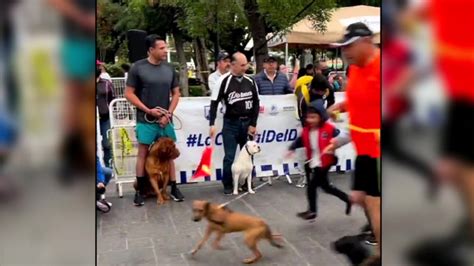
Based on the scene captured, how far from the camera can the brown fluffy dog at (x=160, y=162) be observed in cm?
568

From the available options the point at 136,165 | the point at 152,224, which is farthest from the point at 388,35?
the point at 136,165

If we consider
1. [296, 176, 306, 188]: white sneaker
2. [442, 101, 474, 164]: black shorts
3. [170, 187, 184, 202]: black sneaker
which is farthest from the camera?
[296, 176, 306, 188]: white sneaker

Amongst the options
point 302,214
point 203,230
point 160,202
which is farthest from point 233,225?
point 160,202

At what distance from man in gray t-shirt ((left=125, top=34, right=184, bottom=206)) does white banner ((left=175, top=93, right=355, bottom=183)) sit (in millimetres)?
589

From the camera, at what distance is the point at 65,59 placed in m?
1.57

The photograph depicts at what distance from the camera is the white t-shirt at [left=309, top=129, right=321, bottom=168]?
15.7ft

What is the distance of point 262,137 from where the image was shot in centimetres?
669

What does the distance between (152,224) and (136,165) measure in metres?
0.98

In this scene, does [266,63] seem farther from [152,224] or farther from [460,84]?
[460,84]

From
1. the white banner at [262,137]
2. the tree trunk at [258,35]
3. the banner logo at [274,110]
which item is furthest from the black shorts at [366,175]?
the tree trunk at [258,35]

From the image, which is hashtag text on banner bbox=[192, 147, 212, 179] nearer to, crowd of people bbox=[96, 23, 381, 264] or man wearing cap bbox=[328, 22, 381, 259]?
crowd of people bbox=[96, 23, 381, 264]

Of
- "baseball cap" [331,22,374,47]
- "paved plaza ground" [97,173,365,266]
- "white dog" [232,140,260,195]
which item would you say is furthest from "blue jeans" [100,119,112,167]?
"baseball cap" [331,22,374,47]

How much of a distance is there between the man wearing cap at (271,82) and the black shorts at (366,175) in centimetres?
432

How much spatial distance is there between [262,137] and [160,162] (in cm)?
147
